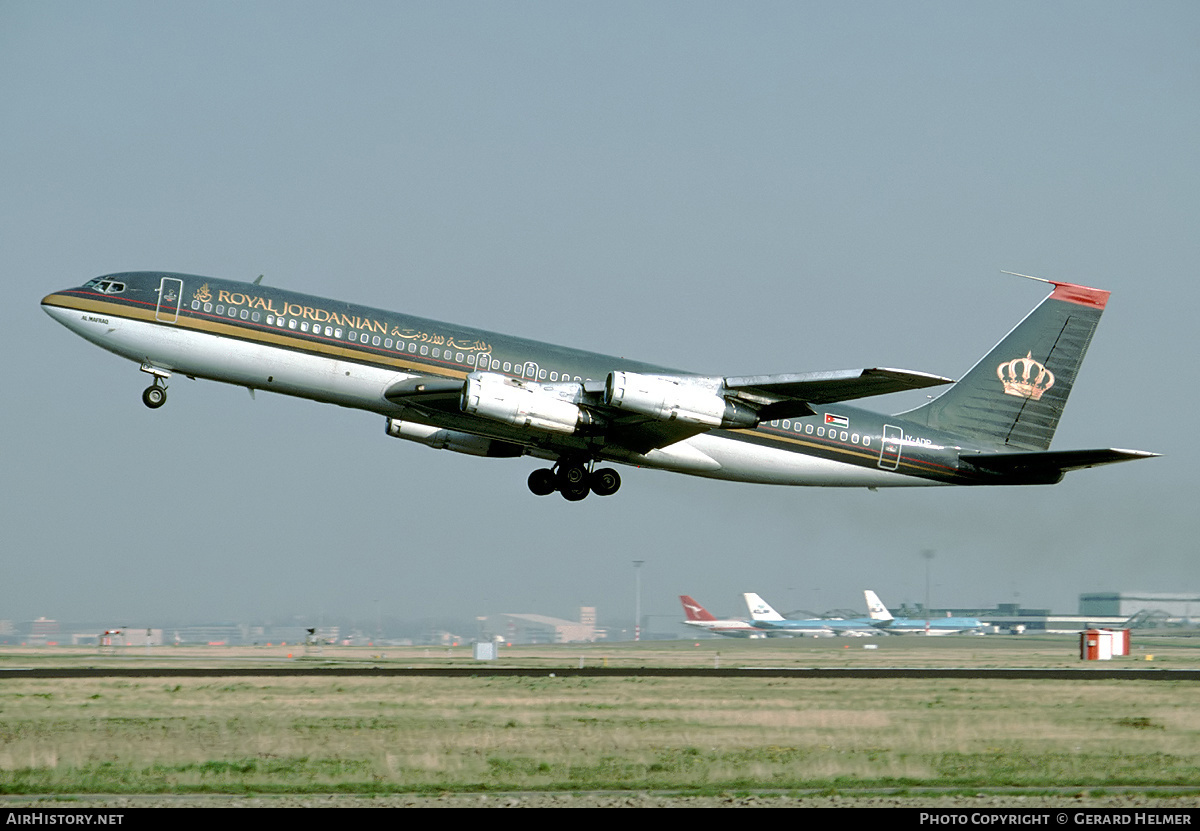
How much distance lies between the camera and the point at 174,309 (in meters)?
36.9

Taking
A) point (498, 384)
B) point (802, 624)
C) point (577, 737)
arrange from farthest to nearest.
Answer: point (802, 624) < point (498, 384) < point (577, 737)

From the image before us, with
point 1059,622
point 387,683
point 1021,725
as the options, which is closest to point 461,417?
point 387,683

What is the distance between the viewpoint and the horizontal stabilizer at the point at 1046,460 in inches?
1590

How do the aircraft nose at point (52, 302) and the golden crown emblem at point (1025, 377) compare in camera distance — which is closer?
the aircraft nose at point (52, 302)

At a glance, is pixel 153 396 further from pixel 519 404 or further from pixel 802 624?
pixel 802 624

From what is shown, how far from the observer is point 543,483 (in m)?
43.4

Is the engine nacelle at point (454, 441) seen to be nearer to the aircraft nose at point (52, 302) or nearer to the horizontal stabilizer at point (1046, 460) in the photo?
the aircraft nose at point (52, 302)

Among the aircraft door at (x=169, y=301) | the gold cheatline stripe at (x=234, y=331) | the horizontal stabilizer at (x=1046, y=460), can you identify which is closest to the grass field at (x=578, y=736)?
the horizontal stabilizer at (x=1046, y=460)

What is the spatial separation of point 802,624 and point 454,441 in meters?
87.3

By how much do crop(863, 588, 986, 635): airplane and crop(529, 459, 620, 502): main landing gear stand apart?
87.7m

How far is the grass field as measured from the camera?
20125 mm

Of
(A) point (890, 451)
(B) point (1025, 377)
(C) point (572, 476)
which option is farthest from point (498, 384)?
(B) point (1025, 377)

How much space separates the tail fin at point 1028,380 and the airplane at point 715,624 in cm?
8116
